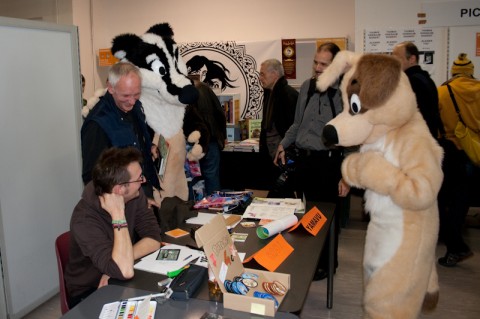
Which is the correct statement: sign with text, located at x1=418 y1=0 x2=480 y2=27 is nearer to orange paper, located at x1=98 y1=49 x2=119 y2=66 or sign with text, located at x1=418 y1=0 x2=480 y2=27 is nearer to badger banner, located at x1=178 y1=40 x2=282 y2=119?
badger banner, located at x1=178 y1=40 x2=282 y2=119

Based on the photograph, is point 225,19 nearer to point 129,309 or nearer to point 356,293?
point 356,293

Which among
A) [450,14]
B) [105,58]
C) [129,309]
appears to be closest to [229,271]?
[129,309]

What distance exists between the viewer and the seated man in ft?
5.61

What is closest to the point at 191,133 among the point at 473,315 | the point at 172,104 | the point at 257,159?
the point at 172,104

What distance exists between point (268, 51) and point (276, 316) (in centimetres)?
419

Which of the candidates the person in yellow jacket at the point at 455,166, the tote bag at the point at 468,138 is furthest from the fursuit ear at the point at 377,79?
the tote bag at the point at 468,138

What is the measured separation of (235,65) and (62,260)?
3.84 meters

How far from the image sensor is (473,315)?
8.89 feet

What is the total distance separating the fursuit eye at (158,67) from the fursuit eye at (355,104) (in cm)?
129

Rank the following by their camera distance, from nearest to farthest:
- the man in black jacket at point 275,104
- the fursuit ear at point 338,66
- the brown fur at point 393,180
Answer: the brown fur at point 393,180 → the fursuit ear at point 338,66 → the man in black jacket at point 275,104

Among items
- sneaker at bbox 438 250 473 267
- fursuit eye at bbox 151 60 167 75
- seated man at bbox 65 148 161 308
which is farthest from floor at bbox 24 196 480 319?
fursuit eye at bbox 151 60 167 75

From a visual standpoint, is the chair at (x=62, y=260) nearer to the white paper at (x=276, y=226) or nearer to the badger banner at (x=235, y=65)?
the white paper at (x=276, y=226)

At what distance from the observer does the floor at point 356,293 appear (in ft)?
9.02

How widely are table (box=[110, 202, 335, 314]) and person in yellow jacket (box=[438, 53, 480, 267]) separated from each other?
1610 mm
